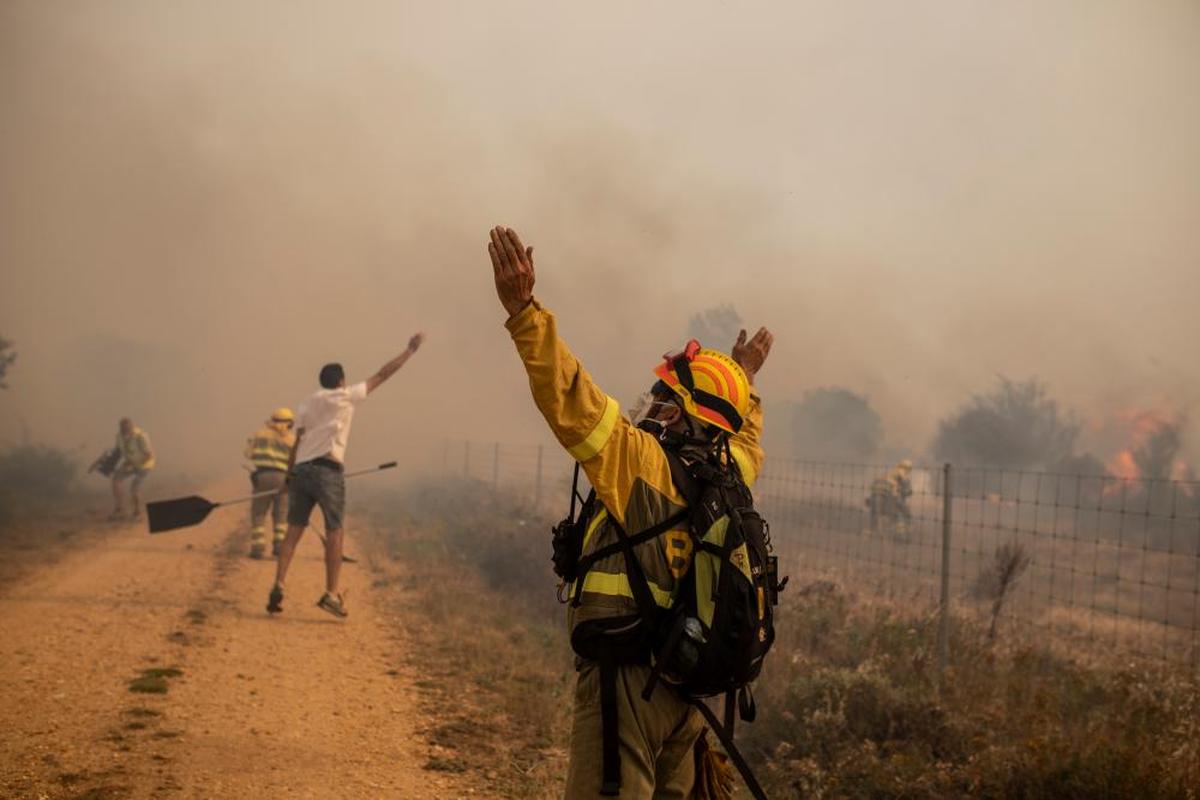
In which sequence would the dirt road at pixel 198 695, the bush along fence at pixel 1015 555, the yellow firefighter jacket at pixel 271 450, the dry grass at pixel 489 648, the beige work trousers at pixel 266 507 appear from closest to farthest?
1. the dirt road at pixel 198 695
2. the dry grass at pixel 489 648
3. the bush along fence at pixel 1015 555
4. the beige work trousers at pixel 266 507
5. the yellow firefighter jacket at pixel 271 450

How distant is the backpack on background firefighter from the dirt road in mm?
2397

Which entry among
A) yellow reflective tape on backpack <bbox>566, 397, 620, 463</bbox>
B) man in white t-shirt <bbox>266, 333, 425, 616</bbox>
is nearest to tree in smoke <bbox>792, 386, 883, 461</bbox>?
man in white t-shirt <bbox>266, 333, 425, 616</bbox>

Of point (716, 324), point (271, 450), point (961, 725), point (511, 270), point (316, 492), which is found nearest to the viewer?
point (511, 270)

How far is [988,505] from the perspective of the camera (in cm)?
3041

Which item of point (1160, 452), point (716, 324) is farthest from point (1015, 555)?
point (716, 324)

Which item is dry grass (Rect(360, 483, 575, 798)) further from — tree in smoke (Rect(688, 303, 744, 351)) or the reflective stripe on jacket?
tree in smoke (Rect(688, 303, 744, 351))

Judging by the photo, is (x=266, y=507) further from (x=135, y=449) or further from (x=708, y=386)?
(x=708, y=386)

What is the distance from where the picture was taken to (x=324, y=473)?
732cm

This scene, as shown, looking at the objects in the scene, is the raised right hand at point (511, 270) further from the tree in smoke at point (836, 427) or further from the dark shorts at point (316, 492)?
the tree in smoke at point (836, 427)

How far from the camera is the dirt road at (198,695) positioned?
414cm

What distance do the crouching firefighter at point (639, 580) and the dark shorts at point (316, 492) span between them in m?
5.19

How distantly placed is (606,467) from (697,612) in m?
0.46

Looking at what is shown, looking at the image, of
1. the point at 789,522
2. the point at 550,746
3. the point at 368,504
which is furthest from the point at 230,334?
the point at 550,746

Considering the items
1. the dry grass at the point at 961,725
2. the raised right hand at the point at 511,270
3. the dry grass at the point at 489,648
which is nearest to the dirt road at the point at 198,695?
the dry grass at the point at 489,648
